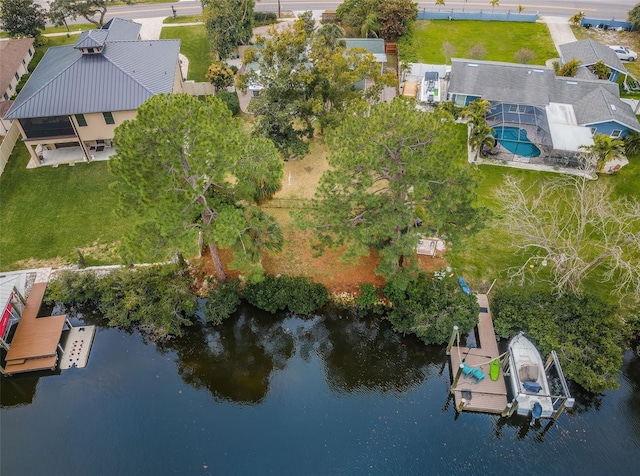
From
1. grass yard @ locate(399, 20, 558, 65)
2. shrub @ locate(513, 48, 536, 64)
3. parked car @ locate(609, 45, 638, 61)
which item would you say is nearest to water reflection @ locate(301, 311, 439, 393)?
grass yard @ locate(399, 20, 558, 65)

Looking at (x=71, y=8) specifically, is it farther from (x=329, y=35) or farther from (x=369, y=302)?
(x=369, y=302)

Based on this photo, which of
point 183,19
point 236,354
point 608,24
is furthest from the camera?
point 183,19

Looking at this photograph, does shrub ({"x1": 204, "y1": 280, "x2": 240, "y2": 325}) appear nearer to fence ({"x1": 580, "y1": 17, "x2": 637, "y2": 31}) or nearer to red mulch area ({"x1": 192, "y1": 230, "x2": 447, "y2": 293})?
red mulch area ({"x1": 192, "y1": 230, "x2": 447, "y2": 293})

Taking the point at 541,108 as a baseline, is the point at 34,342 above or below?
below

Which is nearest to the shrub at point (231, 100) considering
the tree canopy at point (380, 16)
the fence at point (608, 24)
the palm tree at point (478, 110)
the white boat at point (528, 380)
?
the tree canopy at point (380, 16)

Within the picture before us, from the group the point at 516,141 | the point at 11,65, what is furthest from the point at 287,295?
the point at 11,65

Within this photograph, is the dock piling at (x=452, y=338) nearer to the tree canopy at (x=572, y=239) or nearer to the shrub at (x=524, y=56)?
the tree canopy at (x=572, y=239)

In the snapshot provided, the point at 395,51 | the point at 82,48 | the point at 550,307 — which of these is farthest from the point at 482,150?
the point at 82,48
